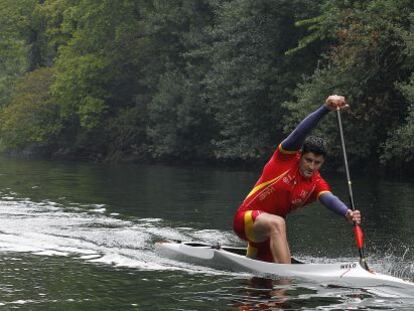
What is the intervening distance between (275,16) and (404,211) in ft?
69.5

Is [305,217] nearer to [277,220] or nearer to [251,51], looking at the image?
[277,220]

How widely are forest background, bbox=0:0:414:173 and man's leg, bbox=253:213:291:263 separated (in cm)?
1456

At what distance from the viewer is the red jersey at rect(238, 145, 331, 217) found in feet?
36.8

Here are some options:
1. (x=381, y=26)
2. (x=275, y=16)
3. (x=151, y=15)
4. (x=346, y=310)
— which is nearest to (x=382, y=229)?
(x=346, y=310)

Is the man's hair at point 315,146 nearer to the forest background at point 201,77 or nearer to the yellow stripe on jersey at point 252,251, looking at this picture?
the yellow stripe on jersey at point 252,251

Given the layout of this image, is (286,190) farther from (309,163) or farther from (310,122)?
(310,122)

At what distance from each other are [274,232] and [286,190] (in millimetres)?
592

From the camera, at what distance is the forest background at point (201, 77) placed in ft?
97.3

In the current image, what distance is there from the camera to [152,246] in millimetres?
15297

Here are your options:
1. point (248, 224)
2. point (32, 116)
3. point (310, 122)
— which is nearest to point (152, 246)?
point (248, 224)

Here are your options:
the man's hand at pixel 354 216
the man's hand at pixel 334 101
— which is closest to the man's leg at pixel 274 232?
the man's hand at pixel 354 216

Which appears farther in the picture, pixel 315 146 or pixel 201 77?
pixel 201 77

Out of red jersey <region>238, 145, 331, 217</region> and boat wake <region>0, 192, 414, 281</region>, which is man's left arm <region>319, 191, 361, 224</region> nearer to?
red jersey <region>238, 145, 331, 217</region>

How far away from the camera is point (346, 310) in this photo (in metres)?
9.48
